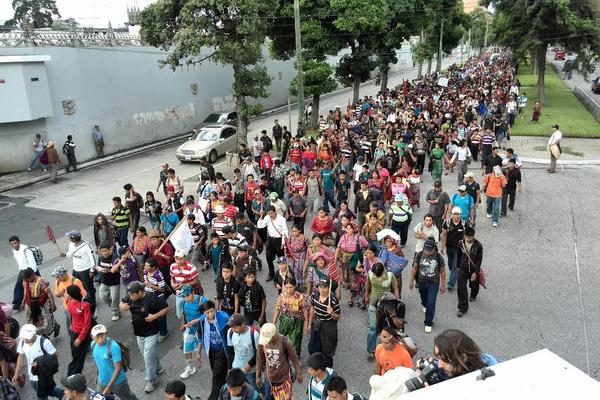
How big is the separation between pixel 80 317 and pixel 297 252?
11.3 ft

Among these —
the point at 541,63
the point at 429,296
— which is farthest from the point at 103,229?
the point at 541,63

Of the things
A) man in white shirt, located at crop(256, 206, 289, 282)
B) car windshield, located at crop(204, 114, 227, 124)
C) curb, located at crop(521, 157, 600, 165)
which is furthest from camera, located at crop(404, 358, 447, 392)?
car windshield, located at crop(204, 114, 227, 124)

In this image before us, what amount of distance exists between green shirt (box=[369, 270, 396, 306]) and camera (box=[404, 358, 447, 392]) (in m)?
2.73

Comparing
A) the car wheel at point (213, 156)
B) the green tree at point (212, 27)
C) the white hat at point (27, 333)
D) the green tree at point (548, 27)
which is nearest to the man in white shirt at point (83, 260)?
the white hat at point (27, 333)

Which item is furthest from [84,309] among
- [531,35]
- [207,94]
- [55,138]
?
[531,35]

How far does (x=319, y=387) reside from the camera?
15.2 feet

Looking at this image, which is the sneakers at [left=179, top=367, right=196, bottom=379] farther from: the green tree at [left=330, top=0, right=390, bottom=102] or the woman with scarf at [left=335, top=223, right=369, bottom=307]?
the green tree at [left=330, top=0, right=390, bottom=102]

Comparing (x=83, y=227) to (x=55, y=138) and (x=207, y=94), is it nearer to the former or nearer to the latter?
(x=55, y=138)

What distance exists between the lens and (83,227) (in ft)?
43.9

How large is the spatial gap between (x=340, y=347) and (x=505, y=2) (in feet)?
87.5

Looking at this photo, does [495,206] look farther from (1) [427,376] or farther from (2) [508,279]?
(1) [427,376]

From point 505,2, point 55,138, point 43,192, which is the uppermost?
point 505,2

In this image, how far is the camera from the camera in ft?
11.5

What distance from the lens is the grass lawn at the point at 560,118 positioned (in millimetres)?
22203
